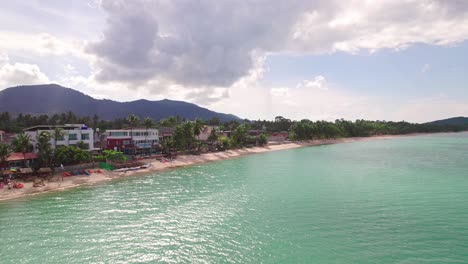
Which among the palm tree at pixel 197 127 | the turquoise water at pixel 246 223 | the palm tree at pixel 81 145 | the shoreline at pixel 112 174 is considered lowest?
the turquoise water at pixel 246 223

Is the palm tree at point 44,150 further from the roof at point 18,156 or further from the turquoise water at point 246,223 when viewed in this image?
the turquoise water at point 246,223

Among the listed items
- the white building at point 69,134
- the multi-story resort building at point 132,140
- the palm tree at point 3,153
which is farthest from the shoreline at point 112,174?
the white building at point 69,134

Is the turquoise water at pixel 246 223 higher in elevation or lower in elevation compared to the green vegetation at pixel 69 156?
lower

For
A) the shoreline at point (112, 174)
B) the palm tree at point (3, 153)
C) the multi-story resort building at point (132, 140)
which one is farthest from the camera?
the multi-story resort building at point (132, 140)

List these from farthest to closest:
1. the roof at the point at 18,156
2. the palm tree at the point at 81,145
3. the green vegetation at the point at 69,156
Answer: the palm tree at the point at 81,145
the green vegetation at the point at 69,156
the roof at the point at 18,156

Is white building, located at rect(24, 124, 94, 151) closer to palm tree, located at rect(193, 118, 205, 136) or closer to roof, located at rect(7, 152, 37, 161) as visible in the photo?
roof, located at rect(7, 152, 37, 161)

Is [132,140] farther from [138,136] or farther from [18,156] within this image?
[18,156]

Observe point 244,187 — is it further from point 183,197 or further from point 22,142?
point 22,142

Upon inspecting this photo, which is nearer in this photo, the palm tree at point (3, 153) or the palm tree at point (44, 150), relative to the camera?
the palm tree at point (3, 153)
